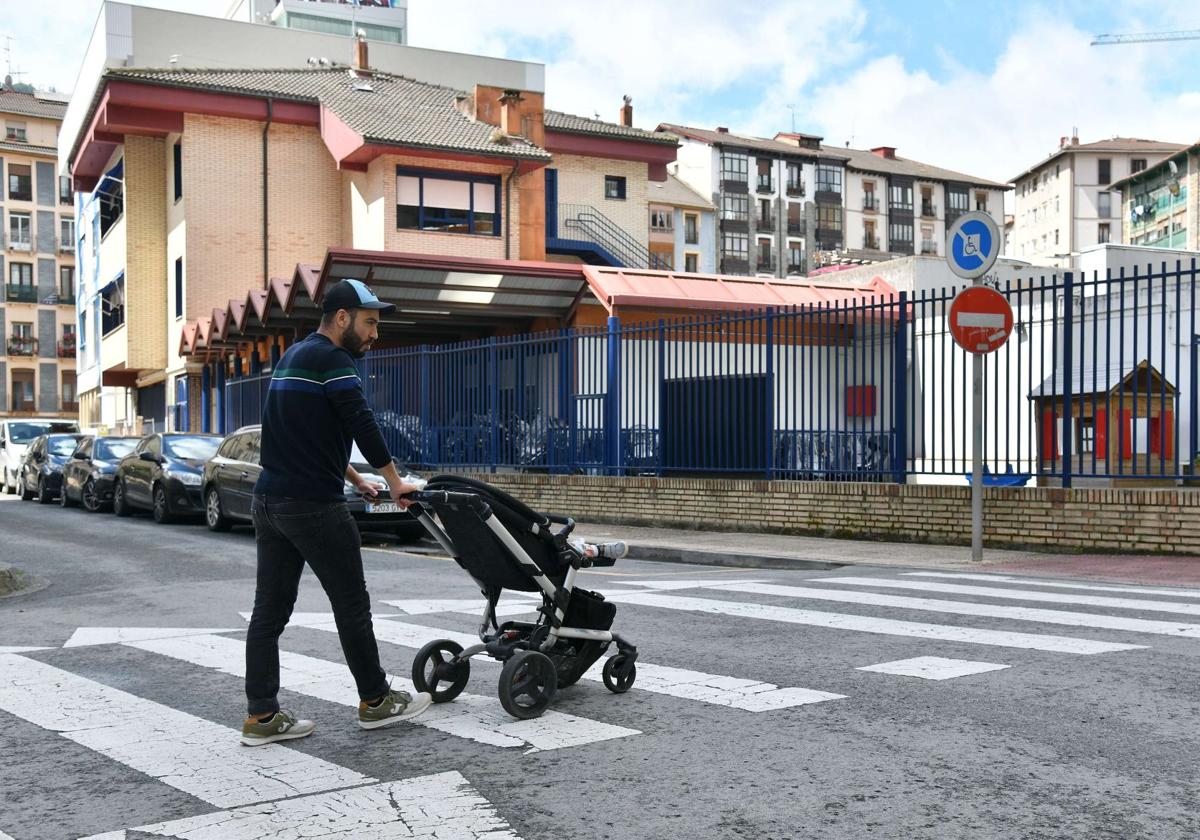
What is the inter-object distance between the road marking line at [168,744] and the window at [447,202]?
96.2ft

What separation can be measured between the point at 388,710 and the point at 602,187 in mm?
38734

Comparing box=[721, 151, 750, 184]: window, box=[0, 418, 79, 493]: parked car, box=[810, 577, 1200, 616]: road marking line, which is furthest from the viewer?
box=[721, 151, 750, 184]: window

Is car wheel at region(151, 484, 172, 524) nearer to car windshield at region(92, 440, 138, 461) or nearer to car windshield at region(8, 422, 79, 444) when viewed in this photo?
car windshield at region(92, 440, 138, 461)

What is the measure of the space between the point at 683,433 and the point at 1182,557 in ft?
22.5

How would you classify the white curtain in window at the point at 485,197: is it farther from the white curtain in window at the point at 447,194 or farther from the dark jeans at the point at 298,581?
the dark jeans at the point at 298,581

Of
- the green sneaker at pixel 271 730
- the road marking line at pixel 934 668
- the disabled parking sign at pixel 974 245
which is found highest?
the disabled parking sign at pixel 974 245

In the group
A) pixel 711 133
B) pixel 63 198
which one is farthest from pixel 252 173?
pixel 711 133

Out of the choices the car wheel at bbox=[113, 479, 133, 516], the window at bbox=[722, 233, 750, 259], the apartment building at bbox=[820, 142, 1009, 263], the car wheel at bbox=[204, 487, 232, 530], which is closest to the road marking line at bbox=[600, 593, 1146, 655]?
the car wheel at bbox=[204, 487, 232, 530]

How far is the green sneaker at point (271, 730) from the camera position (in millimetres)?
5094

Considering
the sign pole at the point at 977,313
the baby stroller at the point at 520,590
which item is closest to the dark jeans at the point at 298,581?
the baby stroller at the point at 520,590

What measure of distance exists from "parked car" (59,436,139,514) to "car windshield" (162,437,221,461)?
3.25m

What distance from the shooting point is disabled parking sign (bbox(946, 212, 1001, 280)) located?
11.9 metres

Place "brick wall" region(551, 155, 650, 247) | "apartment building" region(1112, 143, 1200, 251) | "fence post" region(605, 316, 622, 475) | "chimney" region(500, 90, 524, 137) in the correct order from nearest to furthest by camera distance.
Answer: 1. "fence post" region(605, 316, 622, 475)
2. "chimney" region(500, 90, 524, 137)
3. "brick wall" region(551, 155, 650, 247)
4. "apartment building" region(1112, 143, 1200, 251)

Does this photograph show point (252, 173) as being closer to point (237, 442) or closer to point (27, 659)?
point (237, 442)
